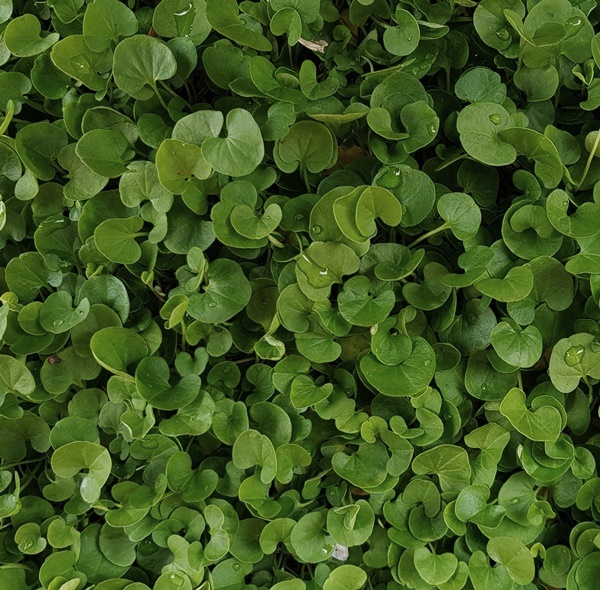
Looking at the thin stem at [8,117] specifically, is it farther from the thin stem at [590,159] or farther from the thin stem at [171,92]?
the thin stem at [590,159]

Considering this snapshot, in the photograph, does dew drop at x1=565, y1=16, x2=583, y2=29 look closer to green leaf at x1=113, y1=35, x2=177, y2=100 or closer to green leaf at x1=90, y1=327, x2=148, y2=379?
green leaf at x1=113, y1=35, x2=177, y2=100

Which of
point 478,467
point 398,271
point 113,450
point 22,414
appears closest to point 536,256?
point 398,271

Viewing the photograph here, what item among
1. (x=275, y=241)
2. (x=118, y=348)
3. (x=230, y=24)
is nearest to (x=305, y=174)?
(x=275, y=241)

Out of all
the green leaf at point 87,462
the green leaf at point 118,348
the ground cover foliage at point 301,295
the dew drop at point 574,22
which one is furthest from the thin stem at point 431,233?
the green leaf at point 87,462

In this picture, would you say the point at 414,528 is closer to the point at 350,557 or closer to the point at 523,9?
the point at 350,557

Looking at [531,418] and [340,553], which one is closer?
[531,418]

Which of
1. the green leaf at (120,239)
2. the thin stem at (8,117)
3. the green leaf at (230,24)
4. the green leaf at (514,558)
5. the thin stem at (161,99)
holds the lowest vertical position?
the green leaf at (514,558)

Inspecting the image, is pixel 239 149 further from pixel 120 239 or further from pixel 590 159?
pixel 590 159

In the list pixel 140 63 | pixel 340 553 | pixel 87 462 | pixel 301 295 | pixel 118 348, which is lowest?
pixel 340 553
